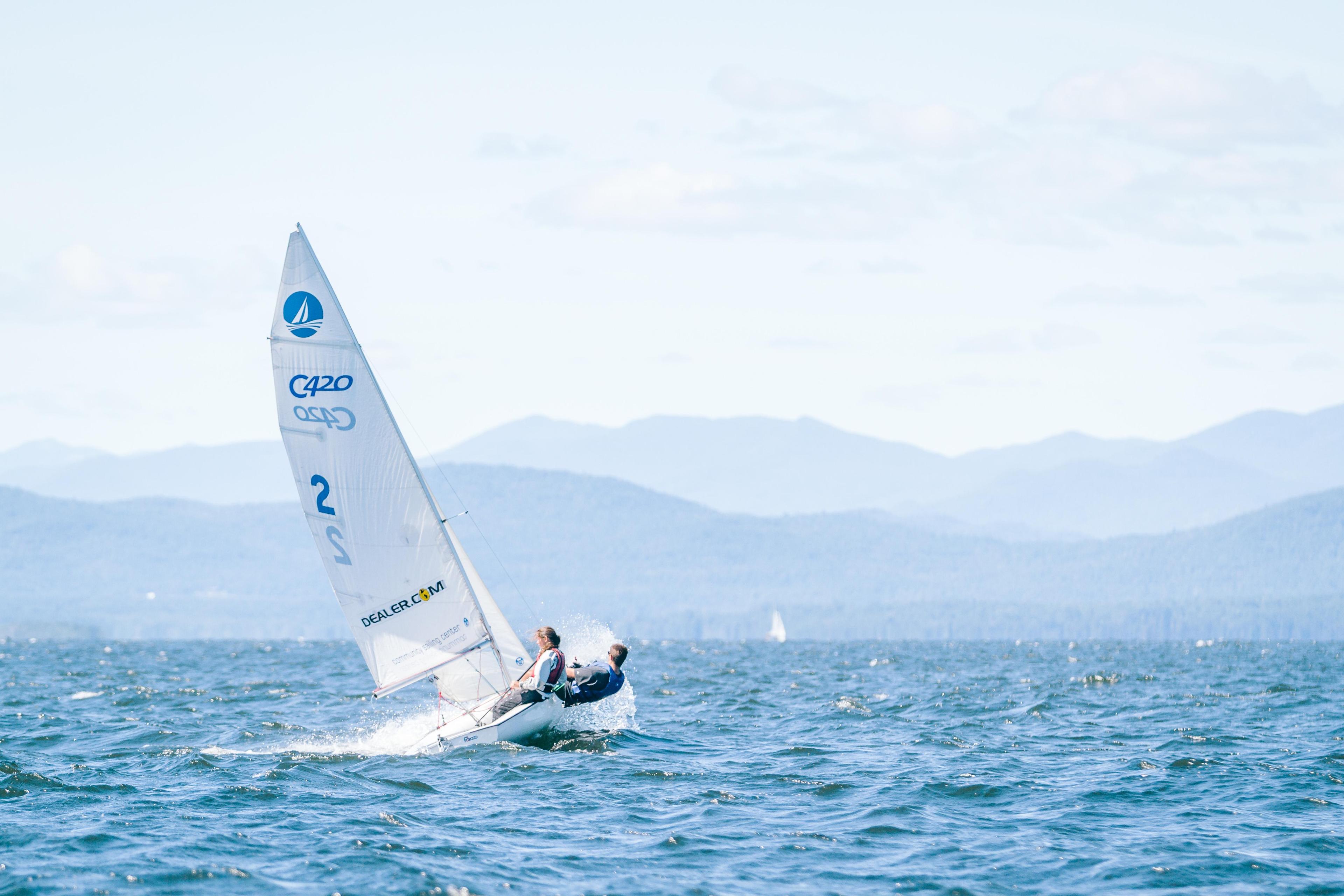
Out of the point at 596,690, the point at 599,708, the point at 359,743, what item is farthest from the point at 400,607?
the point at 599,708

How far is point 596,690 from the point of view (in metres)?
28.8

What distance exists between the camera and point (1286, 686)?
53.3 meters

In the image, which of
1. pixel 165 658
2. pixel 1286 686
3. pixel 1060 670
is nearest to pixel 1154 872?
pixel 1286 686

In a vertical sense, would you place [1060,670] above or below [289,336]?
below

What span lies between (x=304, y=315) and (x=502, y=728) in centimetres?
843

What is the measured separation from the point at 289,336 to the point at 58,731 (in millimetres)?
12636

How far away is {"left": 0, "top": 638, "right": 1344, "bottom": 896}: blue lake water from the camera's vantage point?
18578mm

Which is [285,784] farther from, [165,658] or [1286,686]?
[165,658]

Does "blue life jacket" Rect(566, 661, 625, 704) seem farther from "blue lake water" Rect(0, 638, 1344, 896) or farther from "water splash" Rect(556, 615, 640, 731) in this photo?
"blue lake water" Rect(0, 638, 1344, 896)

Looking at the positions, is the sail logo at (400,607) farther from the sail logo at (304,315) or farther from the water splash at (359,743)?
the sail logo at (304,315)

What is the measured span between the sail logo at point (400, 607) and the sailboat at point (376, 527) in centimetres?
2

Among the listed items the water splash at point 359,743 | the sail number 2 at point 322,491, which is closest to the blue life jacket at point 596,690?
the water splash at point 359,743

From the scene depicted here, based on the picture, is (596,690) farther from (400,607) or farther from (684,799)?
(684,799)

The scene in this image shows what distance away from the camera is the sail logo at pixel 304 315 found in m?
26.1
